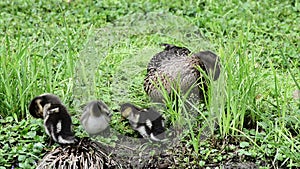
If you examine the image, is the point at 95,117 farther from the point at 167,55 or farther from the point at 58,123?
the point at 167,55

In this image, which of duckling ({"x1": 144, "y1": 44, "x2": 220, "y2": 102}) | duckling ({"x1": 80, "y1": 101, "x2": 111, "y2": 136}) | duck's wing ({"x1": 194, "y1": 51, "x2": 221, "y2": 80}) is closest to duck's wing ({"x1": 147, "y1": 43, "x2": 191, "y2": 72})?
duckling ({"x1": 144, "y1": 44, "x2": 220, "y2": 102})

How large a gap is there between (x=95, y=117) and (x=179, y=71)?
0.86 meters

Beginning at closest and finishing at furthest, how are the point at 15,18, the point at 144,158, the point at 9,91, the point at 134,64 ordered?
the point at 144,158 < the point at 9,91 < the point at 134,64 < the point at 15,18

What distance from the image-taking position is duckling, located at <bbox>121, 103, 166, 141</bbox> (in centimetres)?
529

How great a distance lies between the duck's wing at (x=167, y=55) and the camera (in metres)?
5.95

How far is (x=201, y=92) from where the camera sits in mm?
5688

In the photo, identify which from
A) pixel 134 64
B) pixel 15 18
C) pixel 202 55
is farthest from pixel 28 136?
pixel 15 18

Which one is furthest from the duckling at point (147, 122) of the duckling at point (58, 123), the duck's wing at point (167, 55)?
the duck's wing at point (167, 55)

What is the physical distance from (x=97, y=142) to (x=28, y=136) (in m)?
0.61

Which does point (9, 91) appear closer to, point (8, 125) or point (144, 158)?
point (8, 125)

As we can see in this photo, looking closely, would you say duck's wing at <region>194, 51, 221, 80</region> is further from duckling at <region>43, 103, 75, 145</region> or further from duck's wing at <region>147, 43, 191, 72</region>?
duckling at <region>43, 103, 75, 145</region>

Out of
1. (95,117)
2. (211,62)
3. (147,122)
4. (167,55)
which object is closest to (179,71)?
(211,62)

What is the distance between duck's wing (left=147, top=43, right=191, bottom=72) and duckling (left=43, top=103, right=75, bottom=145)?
3.35 feet

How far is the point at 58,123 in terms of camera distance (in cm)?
523
